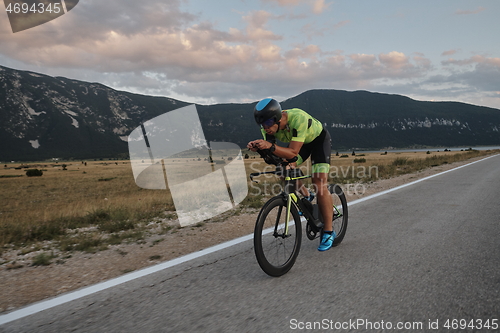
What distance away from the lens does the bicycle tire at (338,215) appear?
14.3 ft

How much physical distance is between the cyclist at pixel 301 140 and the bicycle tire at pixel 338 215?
34 cm

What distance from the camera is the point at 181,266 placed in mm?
3543

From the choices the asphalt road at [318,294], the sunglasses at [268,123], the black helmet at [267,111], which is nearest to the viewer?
A: the asphalt road at [318,294]

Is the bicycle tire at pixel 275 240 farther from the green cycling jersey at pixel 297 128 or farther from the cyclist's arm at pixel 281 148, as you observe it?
the green cycling jersey at pixel 297 128

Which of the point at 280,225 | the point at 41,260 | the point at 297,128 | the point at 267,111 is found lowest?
the point at 41,260

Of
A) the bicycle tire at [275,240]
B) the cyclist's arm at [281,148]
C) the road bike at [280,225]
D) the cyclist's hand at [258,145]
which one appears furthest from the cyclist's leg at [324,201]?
the cyclist's hand at [258,145]

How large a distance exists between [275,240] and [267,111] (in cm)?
139

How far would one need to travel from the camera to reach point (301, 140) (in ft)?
10.8

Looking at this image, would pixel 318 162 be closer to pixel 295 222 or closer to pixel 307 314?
pixel 295 222

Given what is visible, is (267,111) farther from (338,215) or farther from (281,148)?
(338,215)

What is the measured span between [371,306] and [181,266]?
6.89 feet

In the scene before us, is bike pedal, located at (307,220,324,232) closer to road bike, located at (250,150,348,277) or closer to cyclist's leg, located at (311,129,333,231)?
cyclist's leg, located at (311,129,333,231)

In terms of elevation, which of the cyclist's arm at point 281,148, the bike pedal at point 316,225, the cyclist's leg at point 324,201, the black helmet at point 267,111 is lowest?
the bike pedal at point 316,225

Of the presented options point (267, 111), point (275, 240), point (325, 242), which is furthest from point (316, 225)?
point (267, 111)
